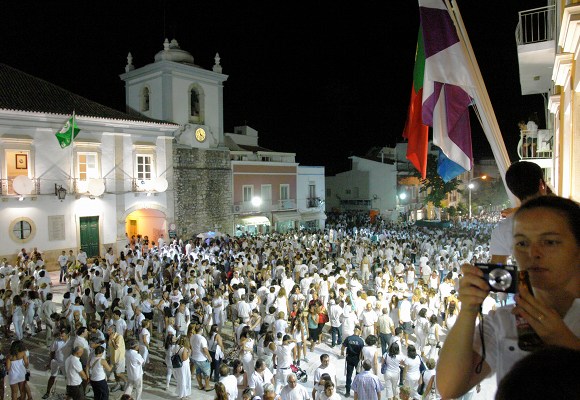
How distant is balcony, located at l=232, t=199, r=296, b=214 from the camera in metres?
29.9

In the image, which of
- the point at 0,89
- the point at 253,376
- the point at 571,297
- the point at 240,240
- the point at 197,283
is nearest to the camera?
the point at 571,297

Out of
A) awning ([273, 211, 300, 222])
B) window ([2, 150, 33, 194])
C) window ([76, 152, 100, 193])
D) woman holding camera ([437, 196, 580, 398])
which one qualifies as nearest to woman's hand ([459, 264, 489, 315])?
woman holding camera ([437, 196, 580, 398])

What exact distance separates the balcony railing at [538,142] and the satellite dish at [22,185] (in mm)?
20544

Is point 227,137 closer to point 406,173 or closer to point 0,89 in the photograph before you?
point 0,89

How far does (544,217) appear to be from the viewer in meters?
1.83

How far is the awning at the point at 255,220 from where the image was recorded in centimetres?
3019

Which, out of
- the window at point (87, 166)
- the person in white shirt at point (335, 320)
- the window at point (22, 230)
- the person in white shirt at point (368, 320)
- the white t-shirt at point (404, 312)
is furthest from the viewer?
the window at point (87, 166)

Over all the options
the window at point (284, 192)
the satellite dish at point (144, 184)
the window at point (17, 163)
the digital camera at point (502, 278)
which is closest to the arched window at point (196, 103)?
the satellite dish at point (144, 184)

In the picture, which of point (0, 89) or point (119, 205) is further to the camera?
point (119, 205)

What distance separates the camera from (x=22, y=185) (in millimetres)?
19016

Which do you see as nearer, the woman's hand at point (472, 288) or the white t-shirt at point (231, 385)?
the woman's hand at point (472, 288)

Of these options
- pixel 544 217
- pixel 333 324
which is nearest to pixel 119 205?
pixel 333 324

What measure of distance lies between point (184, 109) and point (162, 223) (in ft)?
24.6

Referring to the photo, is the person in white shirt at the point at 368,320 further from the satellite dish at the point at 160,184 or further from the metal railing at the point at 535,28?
the satellite dish at the point at 160,184
